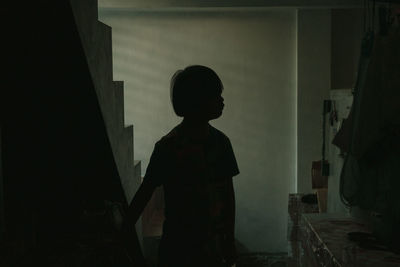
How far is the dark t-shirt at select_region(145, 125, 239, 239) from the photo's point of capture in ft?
4.98

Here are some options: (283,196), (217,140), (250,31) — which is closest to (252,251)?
(283,196)

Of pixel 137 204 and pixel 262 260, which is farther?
pixel 262 260

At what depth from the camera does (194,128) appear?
1.56 meters

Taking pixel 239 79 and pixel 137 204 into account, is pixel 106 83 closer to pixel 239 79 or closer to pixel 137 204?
pixel 137 204

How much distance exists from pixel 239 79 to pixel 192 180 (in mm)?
2920

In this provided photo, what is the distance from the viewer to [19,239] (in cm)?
201

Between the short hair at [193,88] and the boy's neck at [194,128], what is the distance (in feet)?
0.13

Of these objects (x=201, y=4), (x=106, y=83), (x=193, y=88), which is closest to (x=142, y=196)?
(x=193, y=88)

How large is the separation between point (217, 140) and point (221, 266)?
41cm

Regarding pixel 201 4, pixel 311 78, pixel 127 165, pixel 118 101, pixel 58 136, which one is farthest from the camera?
pixel 311 78

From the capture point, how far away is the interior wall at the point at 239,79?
A: 4301 mm

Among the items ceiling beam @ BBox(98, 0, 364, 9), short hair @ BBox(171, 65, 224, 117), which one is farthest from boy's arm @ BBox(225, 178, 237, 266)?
ceiling beam @ BBox(98, 0, 364, 9)

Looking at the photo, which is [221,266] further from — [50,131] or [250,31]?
[250,31]

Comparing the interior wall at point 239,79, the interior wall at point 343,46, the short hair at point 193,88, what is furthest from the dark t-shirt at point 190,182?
the interior wall at point 343,46
